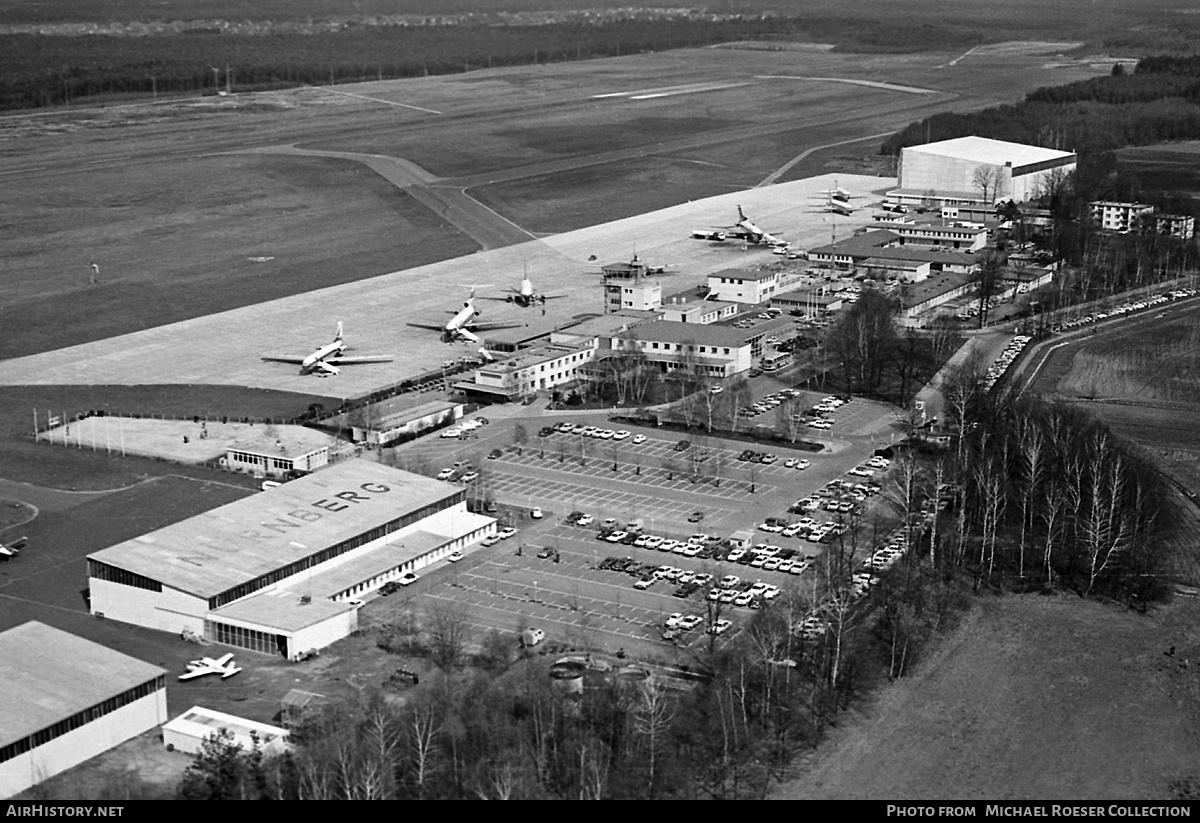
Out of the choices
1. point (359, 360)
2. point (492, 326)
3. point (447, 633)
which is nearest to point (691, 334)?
point (492, 326)

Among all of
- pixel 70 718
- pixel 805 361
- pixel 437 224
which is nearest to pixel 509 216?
pixel 437 224

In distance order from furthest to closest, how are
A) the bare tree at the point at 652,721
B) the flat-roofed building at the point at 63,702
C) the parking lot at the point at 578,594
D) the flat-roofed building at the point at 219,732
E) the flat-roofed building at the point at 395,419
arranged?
the flat-roofed building at the point at 395,419
the parking lot at the point at 578,594
the flat-roofed building at the point at 219,732
the flat-roofed building at the point at 63,702
the bare tree at the point at 652,721

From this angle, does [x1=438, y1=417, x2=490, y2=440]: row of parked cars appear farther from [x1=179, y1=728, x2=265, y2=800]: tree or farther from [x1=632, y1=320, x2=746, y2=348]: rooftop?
[x1=179, y1=728, x2=265, y2=800]: tree

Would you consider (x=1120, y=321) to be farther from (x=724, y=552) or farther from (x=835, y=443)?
(x=724, y=552)

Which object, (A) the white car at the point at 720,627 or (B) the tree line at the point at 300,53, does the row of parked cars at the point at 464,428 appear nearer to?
(A) the white car at the point at 720,627

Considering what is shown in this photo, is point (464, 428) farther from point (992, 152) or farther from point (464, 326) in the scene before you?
point (992, 152)

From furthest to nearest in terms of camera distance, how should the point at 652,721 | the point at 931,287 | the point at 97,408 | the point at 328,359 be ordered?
the point at 931,287 < the point at 328,359 < the point at 97,408 < the point at 652,721

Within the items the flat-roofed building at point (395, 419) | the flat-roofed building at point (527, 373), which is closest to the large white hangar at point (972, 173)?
the flat-roofed building at point (527, 373)

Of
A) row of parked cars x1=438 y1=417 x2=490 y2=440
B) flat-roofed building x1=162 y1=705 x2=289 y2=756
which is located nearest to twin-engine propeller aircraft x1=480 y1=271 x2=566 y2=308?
row of parked cars x1=438 y1=417 x2=490 y2=440
